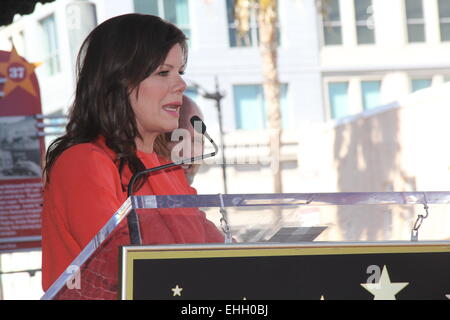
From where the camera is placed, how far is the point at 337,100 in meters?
38.0

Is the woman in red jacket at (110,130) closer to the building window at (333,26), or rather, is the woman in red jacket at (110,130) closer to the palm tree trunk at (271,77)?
the palm tree trunk at (271,77)

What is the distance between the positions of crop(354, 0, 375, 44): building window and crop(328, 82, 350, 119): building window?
1.84 metres

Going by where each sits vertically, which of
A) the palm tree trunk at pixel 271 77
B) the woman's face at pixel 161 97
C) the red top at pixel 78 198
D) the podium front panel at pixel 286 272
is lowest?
the podium front panel at pixel 286 272

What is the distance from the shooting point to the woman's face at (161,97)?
109 inches

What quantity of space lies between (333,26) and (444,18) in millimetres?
4110

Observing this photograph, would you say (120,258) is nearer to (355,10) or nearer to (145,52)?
(145,52)

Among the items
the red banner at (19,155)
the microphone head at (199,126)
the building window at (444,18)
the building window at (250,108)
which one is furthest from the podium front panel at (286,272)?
the building window at (444,18)

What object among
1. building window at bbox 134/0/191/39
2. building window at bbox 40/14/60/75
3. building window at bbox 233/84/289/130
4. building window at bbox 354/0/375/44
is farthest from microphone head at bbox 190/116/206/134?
building window at bbox 354/0/375/44

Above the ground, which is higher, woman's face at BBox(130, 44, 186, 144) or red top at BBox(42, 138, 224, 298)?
woman's face at BBox(130, 44, 186, 144)

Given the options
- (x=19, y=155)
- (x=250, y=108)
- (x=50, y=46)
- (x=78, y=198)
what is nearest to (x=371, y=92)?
(x=250, y=108)

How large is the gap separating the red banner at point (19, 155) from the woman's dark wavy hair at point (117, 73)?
656cm

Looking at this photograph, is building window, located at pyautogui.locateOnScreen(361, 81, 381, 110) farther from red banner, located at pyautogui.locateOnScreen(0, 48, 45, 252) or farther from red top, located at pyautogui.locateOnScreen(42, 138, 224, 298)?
red top, located at pyautogui.locateOnScreen(42, 138, 224, 298)

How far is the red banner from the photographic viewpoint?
9.30 m
